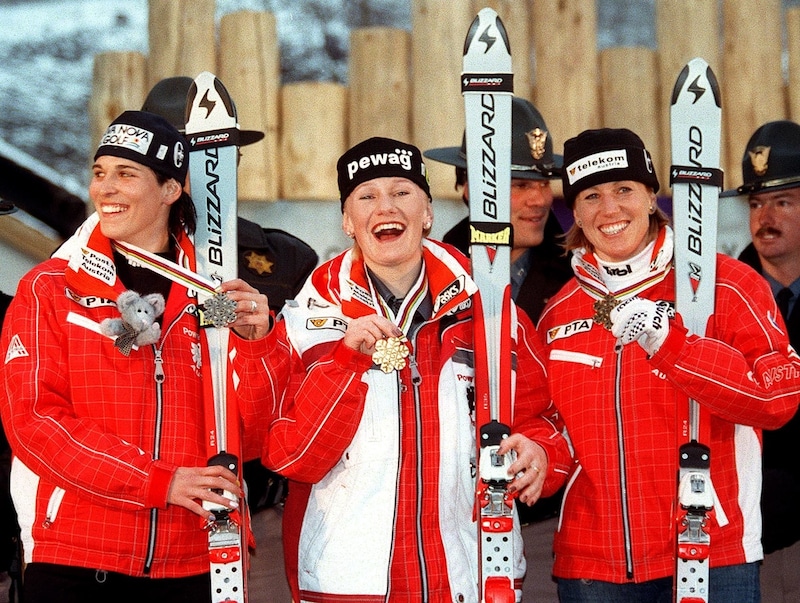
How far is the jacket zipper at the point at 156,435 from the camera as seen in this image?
3.16 metres

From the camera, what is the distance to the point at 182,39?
6914 mm

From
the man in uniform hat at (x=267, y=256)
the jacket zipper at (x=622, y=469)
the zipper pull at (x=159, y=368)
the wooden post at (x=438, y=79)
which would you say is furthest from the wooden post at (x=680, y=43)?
the zipper pull at (x=159, y=368)

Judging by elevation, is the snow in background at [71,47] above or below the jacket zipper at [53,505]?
above

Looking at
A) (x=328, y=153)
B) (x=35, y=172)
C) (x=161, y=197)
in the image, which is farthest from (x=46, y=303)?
(x=35, y=172)

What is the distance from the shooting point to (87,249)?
A: 3314mm

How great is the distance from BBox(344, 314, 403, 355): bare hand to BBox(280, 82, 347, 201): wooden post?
365cm

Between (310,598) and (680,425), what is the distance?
1197mm

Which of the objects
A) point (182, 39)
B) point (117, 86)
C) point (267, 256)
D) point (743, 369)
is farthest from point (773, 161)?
point (117, 86)

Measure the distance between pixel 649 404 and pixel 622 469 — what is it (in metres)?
0.21

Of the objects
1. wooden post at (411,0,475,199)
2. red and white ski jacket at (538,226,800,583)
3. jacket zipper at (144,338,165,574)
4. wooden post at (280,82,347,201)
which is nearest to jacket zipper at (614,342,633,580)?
red and white ski jacket at (538,226,800,583)

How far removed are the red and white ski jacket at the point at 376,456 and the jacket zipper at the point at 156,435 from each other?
31 centimetres

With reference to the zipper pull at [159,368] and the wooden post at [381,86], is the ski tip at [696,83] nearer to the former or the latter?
the zipper pull at [159,368]

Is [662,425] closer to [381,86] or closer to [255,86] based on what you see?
[381,86]

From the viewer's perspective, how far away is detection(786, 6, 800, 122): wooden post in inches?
281
